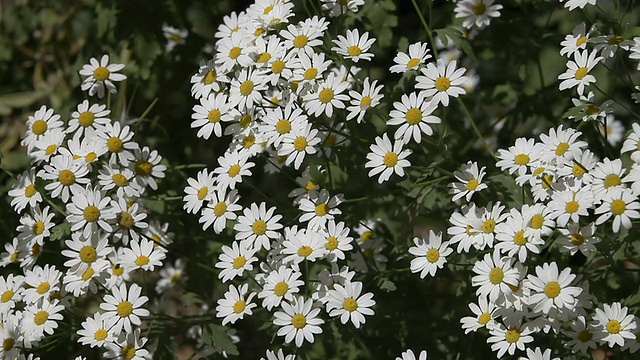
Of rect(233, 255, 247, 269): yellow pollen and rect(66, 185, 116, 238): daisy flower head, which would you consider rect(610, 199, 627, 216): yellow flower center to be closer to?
rect(233, 255, 247, 269): yellow pollen

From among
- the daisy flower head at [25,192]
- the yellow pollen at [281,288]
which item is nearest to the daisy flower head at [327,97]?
the yellow pollen at [281,288]

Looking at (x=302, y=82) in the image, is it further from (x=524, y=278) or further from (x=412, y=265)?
(x=524, y=278)

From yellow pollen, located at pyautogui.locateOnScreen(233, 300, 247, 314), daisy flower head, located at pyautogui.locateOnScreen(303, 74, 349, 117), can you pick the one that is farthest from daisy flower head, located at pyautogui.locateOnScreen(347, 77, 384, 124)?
yellow pollen, located at pyautogui.locateOnScreen(233, 300, 247, 314)

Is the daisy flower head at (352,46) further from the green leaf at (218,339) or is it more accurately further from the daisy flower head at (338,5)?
the green leaf at (218,339)

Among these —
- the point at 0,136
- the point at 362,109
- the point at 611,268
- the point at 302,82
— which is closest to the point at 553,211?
the point at 611,268

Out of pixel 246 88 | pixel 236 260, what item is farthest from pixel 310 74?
pixel 236 260

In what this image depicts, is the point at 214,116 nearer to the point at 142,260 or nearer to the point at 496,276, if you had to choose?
the point at 142,260

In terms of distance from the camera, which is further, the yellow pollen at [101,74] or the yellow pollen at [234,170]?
the yellow pollen at [101,74]
